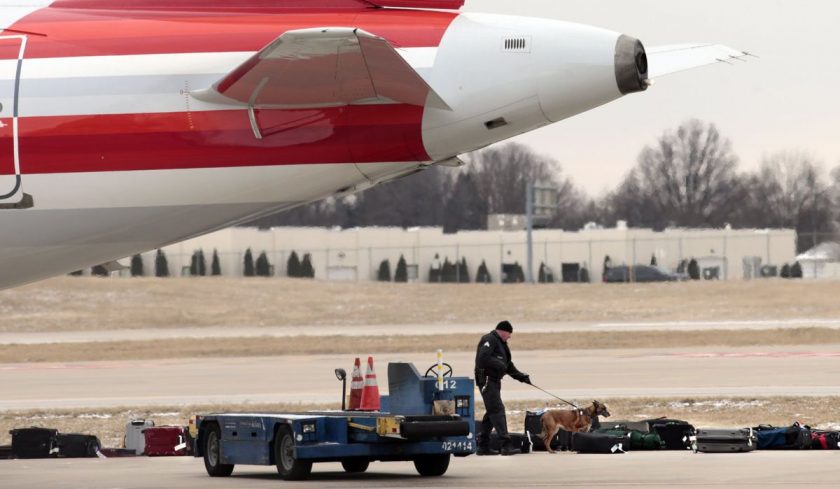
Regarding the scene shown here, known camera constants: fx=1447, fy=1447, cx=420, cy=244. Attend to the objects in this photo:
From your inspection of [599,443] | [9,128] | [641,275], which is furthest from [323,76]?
[641,275]

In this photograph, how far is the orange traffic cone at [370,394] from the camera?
20.7 metres

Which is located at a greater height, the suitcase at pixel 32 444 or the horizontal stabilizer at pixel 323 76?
the horizontal stabilizer at pixel 323 76

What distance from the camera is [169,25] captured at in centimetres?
1742

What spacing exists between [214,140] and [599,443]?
9.23 m

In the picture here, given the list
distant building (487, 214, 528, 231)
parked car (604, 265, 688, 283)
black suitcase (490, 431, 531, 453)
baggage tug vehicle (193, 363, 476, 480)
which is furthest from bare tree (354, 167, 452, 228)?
baggage tug vehicle (193, 363, 476, 480)

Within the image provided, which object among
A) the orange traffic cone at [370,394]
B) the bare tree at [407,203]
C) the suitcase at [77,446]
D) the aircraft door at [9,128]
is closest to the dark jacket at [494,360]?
the orange traffic cone at [370,394]

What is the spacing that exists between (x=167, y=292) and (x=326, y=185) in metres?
76.2

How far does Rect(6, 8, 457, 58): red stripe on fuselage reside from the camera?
1708cm

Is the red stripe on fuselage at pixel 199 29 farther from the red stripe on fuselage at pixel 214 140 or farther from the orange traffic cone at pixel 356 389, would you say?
the orange traffic cone at pixel 356 389

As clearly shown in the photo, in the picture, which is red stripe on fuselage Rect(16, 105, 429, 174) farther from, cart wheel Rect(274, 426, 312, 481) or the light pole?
the light pole

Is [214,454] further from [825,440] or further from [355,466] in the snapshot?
[825,440]

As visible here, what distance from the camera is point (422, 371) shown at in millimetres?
42594

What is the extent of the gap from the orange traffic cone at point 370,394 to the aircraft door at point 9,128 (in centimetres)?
585

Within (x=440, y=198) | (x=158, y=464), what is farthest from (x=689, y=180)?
(x=158, y=464)
